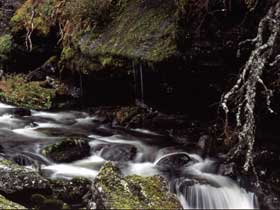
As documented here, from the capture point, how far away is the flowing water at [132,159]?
6.56 metres

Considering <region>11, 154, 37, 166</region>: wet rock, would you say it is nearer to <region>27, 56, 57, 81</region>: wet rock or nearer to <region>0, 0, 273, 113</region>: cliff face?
<region>0, 0, 273, 113</region>: cliff face

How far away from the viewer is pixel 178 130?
8672 mm

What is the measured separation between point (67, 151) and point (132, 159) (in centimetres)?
105

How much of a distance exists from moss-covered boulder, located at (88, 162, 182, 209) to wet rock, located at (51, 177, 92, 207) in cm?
46

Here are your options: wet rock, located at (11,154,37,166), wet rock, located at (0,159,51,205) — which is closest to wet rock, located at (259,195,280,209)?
wet rock, located at (0,159,51,205)

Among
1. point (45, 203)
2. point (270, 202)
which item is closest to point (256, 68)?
point (270, 202)

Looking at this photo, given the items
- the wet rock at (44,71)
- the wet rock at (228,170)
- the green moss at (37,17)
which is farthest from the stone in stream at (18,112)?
the wet rock at (228,170)

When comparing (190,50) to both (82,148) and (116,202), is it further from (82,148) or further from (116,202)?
(116,202)

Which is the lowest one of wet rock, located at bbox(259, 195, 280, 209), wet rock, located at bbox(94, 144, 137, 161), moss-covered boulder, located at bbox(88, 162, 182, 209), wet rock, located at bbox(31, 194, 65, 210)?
wet rock, located at bbox(259, 195, 280, 209)

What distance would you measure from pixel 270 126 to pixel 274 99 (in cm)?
63

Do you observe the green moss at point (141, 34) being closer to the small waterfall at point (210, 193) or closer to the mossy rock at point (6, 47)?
the small waterfall at point (210, 193)

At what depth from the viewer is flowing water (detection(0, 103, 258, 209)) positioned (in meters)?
6.56

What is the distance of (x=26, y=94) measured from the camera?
39.1 ft

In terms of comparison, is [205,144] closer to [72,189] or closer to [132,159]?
[132,159]
